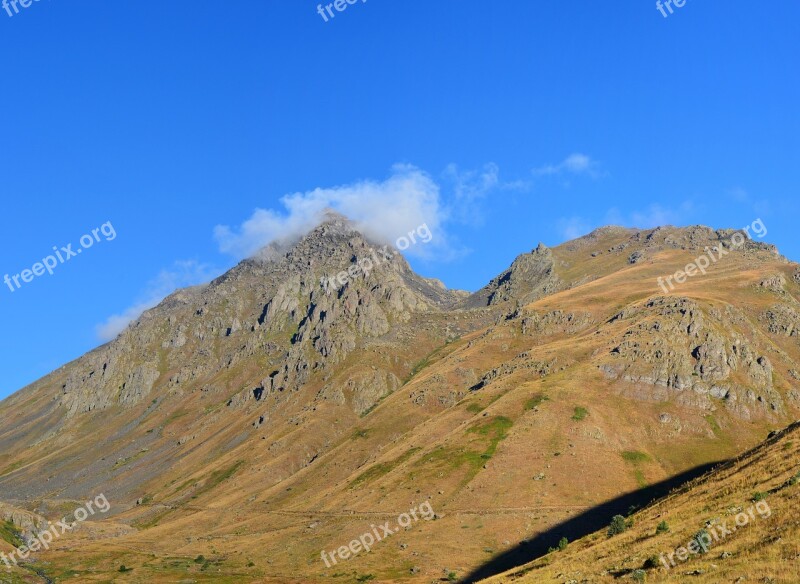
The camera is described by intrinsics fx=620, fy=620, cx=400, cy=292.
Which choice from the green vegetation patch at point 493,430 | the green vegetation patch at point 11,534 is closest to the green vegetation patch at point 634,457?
the green vegetation patch at point 493,430

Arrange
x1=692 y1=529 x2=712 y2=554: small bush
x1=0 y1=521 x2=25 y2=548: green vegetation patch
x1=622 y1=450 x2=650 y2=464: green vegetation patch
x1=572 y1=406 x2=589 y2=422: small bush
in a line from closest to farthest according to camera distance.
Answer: x1=692 y1=529 x2=712 y2=554: small bush
x1=0 y1=521 x2=25 y2=548: green vegetation patch
x1=622 y1=450 x2=650 y2=464: green vegetation patch
x1=572 y1=406 x2=589 y2=422: small bush

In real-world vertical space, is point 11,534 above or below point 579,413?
above

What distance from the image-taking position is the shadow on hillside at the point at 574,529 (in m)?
115

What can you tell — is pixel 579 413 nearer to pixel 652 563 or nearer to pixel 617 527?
pixel 617 527

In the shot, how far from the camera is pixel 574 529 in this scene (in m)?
134

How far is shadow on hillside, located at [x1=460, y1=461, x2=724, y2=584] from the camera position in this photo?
115 metres

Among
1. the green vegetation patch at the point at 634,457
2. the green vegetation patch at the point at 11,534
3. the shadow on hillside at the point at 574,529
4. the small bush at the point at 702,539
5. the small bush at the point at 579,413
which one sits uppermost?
the green vegetation patch at the point at 11,534

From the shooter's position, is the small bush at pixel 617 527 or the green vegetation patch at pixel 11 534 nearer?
the small bush at pixel 617 527

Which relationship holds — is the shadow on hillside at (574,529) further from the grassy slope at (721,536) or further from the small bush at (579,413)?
the grassy slope at (721,536)

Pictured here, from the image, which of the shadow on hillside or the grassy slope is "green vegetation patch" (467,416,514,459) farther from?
the grassy slope

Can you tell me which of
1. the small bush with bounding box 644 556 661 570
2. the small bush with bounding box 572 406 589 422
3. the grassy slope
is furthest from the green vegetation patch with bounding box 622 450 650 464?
the small bush with bounding box 644 556 661 570

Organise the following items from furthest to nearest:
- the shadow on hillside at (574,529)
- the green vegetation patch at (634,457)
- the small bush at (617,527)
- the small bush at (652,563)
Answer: the green vegetation patch at (634,457) → the shadow on hillside at (574,529) → the small bush at (617,527) → the small bush at (652,563)

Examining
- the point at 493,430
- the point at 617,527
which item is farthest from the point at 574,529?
the point at 617,527

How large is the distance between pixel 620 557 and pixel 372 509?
13093 centimetres
